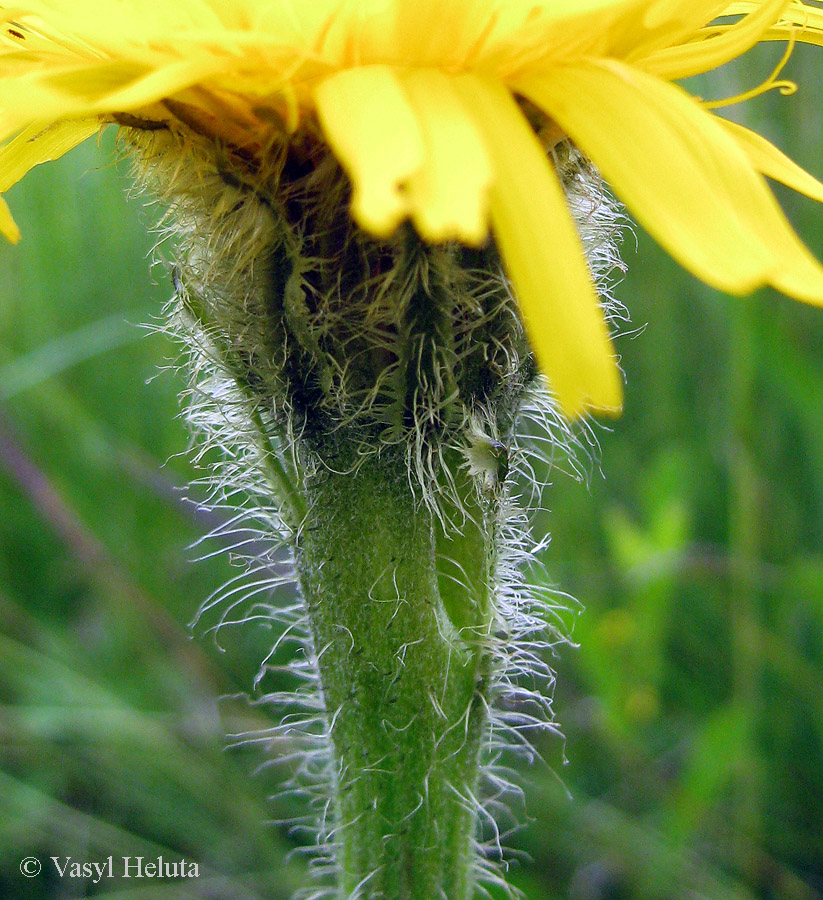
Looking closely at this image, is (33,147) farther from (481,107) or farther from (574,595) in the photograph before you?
(574,595)

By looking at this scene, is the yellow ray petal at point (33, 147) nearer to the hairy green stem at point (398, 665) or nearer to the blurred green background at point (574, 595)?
the hairy green stem at point (398, 665)

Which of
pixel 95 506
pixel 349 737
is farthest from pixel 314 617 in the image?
pixel 95 506

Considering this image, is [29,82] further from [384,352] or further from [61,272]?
[61,272]

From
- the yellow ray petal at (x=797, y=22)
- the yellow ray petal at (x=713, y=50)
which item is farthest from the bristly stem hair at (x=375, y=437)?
the yellow ray petal at (x=797, y=22)

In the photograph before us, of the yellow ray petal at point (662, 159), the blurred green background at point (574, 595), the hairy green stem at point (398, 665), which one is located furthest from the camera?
the blurred green background at point (574, 595)

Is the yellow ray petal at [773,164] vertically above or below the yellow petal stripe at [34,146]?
below

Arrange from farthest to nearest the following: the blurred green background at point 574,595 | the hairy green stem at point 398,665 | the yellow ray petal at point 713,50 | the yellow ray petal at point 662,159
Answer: the blurred green background at point 574,595
the hairy green stem at point 398,665
the yellow ray petal at point 713,50
the yellow ray petal at point 662,159

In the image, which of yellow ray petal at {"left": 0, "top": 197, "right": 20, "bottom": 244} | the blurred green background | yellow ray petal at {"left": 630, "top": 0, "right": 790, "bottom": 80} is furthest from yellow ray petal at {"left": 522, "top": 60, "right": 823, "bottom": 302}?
the blurred green background
